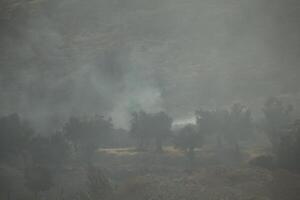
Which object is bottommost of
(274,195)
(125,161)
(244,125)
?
(274,195)

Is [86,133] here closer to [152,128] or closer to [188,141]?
[152,128]

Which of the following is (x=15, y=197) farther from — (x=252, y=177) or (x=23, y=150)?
(x=252, y=177)

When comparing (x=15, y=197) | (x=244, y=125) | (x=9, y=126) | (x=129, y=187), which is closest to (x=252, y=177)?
(x=129, y=187)

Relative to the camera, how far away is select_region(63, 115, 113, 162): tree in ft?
437

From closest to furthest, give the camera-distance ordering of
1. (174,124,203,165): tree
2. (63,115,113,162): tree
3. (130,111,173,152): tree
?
1. (174,124,203,165): tree
2. (63,115,113,162): tree
3. (130,111,173,152): tree

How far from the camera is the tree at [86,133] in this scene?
133m

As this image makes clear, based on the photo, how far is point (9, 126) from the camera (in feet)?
451

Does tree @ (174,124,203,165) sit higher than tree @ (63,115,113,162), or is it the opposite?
tree @ (63,115,113,162)

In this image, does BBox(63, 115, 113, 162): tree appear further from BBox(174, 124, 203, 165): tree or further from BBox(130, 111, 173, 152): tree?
BBox(174, 124, 203, 165): tree

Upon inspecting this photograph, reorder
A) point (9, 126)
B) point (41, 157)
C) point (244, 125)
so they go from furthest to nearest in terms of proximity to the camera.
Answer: point (244, 125), point (9, 126), point (41, 157)

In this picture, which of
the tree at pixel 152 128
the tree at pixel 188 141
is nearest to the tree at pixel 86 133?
the tree at pixel 152 128

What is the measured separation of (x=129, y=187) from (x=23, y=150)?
216ft

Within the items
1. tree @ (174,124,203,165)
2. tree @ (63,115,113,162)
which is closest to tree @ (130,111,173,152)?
tree @ (63,115,113,162)

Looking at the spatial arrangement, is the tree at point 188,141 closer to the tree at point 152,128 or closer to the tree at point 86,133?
the tree at point 152,128
